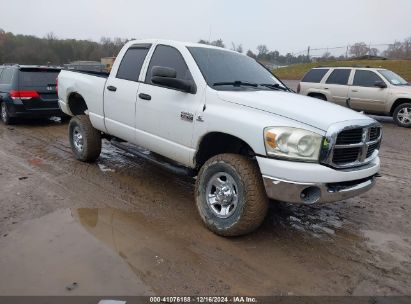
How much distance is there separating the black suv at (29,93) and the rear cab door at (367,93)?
914cm

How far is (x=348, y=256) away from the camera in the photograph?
3723 millimetres

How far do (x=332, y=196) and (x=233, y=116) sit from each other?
1.22m

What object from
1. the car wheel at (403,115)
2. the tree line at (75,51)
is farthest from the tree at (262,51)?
the car wheel at (403,115)

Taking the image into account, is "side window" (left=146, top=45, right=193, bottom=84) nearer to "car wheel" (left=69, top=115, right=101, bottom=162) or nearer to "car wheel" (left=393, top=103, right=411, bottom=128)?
"car wheel" (left=69, top=115, right=101, bottom=162)

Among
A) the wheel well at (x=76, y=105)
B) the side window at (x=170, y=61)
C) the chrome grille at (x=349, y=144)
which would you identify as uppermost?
the side window at (x=170, y=61)

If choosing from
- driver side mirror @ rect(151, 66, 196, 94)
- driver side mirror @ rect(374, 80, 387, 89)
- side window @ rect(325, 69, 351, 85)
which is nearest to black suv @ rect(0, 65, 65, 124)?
driver side mirror @ rect(151, 66, 196, 94)

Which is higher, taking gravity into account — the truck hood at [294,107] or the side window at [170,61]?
the side window at [170,61]

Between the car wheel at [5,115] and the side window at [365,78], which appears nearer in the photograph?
the car wheel at [5,115]

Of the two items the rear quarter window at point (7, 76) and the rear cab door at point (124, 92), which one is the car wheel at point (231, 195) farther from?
the rear quarter window at point (7, 76)

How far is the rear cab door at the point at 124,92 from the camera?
5172 mm

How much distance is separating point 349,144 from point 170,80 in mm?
1977

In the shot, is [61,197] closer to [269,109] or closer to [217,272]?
[217,272]

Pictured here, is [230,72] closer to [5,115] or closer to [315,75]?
[5,115]

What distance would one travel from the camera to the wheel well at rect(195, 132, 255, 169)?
4193mm
